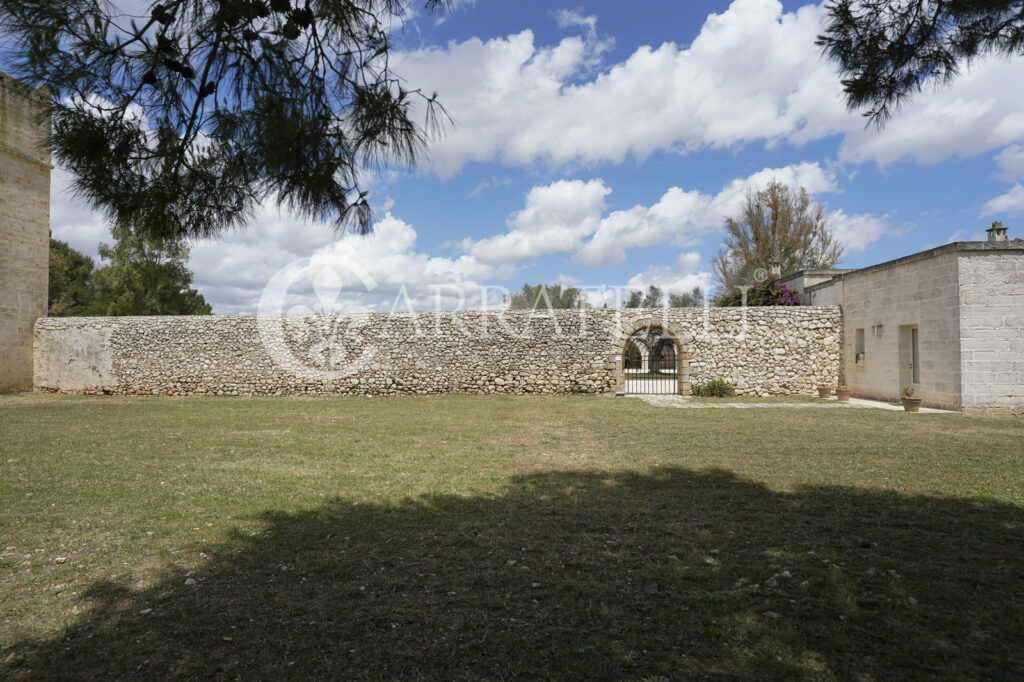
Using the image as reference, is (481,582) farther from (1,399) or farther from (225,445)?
(1,399)

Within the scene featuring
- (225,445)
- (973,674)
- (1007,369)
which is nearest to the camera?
(973,674)

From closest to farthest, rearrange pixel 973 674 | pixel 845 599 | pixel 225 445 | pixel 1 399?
1. pixel 973 674
2. pixel 845 599
3. pixel 225 445
4. pixel 1 399

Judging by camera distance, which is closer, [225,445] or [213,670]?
[213,670]

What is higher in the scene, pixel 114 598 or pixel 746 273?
pixel 746 273

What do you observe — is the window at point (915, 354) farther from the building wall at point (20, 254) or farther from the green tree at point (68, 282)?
the green tree at point (68, 282)

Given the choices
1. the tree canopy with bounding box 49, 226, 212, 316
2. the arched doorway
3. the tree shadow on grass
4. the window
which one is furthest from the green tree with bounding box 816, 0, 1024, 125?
the tree canopy with bounding box 49, 226, 212, 316

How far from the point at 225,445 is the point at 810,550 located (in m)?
7.69

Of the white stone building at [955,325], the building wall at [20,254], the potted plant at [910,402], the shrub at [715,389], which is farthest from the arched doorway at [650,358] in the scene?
the building wall at [20,254]

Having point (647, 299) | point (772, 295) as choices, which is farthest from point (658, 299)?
point (772, 295)

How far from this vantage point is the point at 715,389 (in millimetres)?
14852

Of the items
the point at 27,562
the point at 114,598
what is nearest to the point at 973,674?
the point at 114,598

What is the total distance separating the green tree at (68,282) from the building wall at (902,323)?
100ft

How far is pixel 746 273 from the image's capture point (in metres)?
26.7

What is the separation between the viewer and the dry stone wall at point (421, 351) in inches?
587
